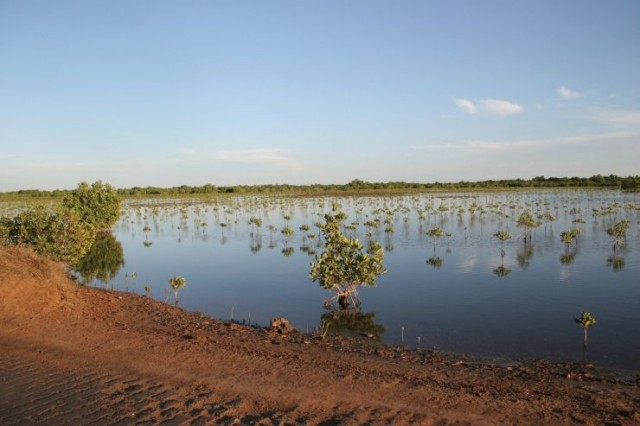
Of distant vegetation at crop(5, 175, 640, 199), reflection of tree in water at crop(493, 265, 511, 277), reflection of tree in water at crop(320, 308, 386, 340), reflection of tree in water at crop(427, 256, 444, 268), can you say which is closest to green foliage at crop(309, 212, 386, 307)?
reflection of tree in water at crop(320, 308, 386, 340)

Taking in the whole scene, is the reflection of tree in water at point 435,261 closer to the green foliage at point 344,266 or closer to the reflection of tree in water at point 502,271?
the reflection of tree in water at point 502,271

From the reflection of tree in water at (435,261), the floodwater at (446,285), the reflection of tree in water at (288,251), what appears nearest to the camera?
the floodwater at (446,285)

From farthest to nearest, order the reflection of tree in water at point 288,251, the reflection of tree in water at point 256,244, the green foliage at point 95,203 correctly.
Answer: the green foliage at point 95,203
the reflection of tree in water at point 256,244
the reflection of tree in water at point 288,251

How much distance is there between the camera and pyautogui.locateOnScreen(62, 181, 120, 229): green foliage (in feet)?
150

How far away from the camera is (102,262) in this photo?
33875 mm

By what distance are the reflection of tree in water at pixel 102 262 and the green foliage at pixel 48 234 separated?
3.59m

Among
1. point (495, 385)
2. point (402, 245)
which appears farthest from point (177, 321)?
point (402, 245)

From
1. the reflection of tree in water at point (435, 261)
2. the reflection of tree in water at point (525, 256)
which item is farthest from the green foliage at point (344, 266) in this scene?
the reflection of tree in water at point (525, 256)

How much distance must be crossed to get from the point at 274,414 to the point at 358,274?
41.5 ft

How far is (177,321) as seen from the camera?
15.4m

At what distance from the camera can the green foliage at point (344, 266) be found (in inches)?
809

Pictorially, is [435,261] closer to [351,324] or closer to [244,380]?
[351,324]

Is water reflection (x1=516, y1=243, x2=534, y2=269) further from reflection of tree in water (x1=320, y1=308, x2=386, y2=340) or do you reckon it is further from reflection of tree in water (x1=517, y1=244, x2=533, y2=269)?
reflection of tree in water (x1=320, y1=308, x2=386, y2=340)

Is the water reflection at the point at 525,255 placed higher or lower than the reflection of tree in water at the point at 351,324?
higher
